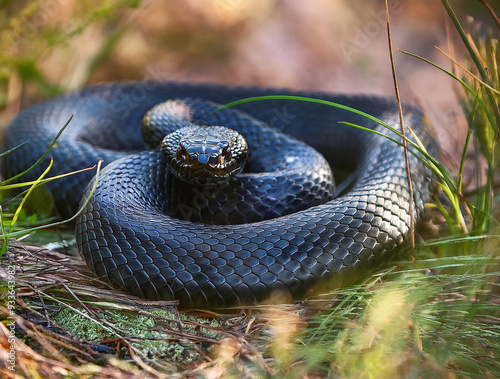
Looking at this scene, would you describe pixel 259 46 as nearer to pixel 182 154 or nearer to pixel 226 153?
pixel 226 153

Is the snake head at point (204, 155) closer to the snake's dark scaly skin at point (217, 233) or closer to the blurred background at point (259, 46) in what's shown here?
the snake's dark scaly skin at point (217, 233)

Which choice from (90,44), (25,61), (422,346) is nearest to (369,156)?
(422,346)

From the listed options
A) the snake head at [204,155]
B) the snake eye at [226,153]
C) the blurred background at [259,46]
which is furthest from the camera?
the blurred background at [259,46]

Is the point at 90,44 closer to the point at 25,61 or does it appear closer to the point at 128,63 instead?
the point at 128,63

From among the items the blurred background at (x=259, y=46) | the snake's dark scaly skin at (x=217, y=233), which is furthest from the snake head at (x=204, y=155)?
the blurred background at (x=259, y=46)

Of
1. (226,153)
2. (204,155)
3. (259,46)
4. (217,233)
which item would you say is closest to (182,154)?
(204,155)

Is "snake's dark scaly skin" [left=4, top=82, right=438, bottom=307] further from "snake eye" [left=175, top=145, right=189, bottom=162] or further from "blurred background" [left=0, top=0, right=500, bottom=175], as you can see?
"blurred background" [left=0, top=0, right=500, bottom=175]
